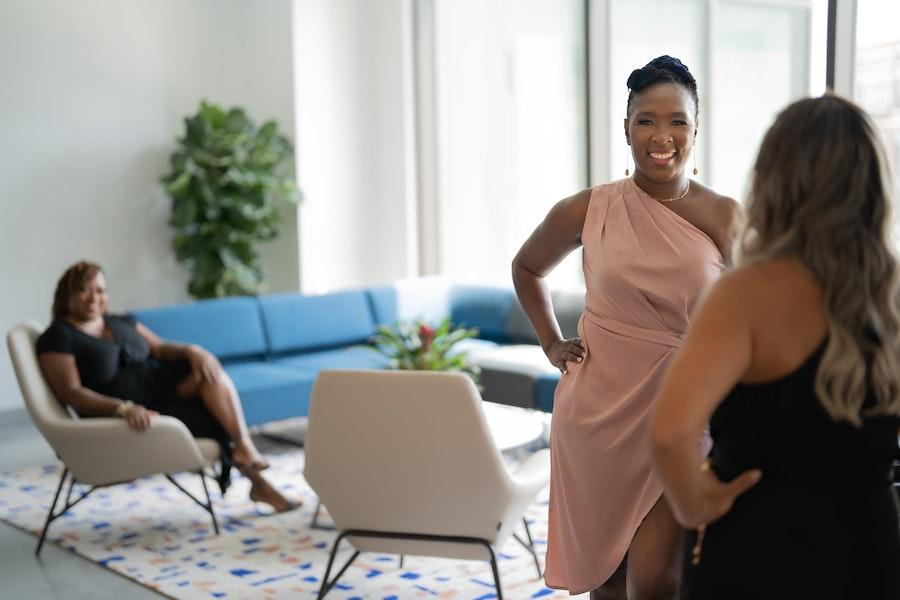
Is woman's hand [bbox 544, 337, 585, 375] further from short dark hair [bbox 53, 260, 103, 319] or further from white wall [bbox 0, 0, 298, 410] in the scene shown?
white wall [bbox 0, 0, 298, 410]

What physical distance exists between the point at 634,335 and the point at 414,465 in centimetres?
106

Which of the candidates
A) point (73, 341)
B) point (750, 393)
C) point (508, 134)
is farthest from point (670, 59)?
point (508, 134)

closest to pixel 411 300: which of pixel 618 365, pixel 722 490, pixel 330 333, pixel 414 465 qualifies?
pixel 330 333

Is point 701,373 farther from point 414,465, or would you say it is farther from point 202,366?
point 202,366

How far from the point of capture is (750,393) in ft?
5.12

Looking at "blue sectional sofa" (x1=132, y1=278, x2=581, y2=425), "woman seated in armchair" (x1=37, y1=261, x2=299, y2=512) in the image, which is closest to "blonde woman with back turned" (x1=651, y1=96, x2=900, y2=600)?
"woman seated in armchair" (x1=37, y1=261, x2=299, y2=512)

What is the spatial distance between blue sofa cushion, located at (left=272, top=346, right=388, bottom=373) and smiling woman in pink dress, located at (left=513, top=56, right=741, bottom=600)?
148 inches

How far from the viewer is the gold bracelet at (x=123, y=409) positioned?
14.3ft

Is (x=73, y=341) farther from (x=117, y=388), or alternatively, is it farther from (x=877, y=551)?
(x=877, y=551)

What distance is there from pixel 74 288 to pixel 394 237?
3.61 m

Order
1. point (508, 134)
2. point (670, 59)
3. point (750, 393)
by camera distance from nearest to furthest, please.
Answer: point (750, 393) → point (670, 59) → point (508, 134)

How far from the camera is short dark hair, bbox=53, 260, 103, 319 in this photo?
465 cm

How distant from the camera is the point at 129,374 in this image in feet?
15.8

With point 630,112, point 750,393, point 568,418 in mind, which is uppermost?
point 630,112
